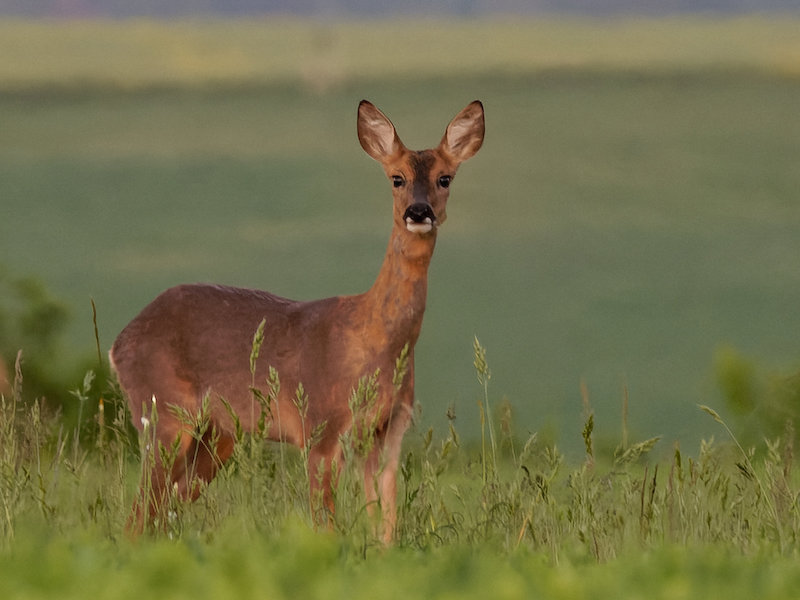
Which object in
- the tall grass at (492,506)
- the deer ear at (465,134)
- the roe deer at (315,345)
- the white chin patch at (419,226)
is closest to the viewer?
the tall grass at (492,506)

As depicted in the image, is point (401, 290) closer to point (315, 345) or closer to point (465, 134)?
point (315, 345)

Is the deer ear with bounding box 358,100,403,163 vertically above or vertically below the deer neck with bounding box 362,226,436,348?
above

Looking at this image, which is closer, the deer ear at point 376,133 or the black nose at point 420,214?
the black nose at point 420,214

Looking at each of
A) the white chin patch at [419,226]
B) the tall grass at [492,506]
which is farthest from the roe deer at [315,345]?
the tall grass at [492,506]

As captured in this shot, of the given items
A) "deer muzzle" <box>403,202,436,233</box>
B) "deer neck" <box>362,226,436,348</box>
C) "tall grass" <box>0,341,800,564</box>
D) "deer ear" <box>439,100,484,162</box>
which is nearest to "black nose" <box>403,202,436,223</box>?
"deer muzzle" <box>403,202,436,233</box>

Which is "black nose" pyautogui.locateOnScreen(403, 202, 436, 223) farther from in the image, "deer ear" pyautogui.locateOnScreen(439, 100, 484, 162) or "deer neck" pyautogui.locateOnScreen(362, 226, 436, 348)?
"deer ear" pyautogui.locateOnScreen(439, 100, 484, 162)

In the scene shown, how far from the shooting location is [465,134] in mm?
Answer: 8375

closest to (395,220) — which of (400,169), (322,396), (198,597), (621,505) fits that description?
(400,169)

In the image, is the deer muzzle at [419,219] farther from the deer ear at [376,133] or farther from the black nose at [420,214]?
the deer ear at [376,133]

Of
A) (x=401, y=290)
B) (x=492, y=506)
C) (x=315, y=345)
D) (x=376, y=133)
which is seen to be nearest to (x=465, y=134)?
(x=376, y=133)

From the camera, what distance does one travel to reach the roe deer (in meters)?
7.73

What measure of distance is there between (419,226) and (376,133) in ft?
3.21

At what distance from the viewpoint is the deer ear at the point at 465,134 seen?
8.23 meters

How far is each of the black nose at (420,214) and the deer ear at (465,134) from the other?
0.64 m
